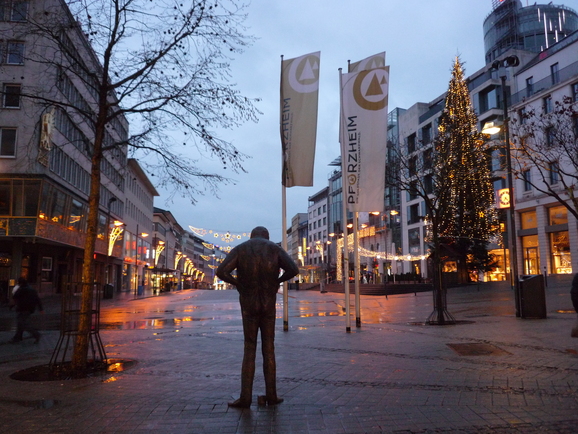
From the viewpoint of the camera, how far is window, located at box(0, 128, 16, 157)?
32.1 metres

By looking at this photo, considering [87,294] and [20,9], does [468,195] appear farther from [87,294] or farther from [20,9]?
[87,294]

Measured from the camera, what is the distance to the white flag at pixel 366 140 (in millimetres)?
Answer: 12906

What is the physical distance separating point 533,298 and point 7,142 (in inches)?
1219

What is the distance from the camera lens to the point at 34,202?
104ft

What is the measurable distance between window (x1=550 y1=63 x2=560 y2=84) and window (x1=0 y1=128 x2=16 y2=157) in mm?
40422

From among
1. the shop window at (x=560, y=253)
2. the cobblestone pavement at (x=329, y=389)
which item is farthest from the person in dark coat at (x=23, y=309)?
the shop window at (x=560, y=253)

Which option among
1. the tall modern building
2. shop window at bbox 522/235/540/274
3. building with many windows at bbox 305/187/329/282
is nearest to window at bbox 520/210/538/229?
shop window at bbox 522/235/540/274

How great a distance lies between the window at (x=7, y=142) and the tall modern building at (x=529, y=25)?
227ft

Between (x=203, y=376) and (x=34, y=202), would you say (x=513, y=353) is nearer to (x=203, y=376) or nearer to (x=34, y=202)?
(x=203, y=376)

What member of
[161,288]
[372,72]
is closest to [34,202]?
[372,72]

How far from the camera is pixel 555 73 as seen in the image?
42312 mm

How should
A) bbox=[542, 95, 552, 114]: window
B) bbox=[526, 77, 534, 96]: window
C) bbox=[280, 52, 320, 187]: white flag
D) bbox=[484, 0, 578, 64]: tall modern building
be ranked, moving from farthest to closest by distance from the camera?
bbox=[484, 0, 578, 64]: tall modern building
bbox=[526, 77, 534, 96]: window
bbox=[542, 95, 552, 114]: window
bbox=[280, 52, 320, 187]: white flag

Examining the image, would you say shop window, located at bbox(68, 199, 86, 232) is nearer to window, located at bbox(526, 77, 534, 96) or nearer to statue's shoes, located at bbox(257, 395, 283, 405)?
statue's shoes, located at bbox(257, 395, 283, 405)

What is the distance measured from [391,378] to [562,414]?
2265mm
